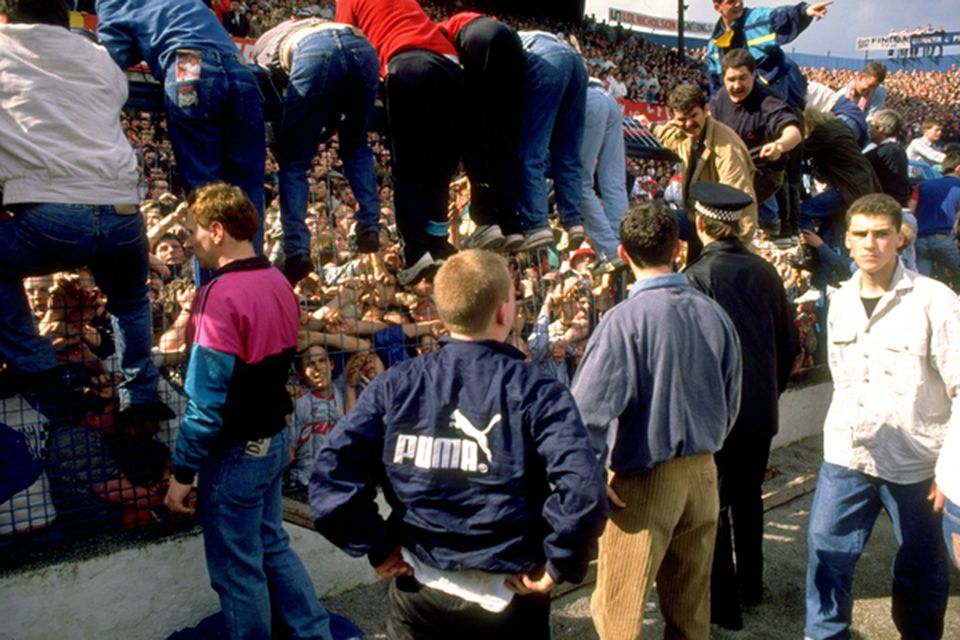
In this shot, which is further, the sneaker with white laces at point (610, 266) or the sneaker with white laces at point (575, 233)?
the sneaker with white laces at point (610, 266)

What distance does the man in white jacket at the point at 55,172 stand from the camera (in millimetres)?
2789

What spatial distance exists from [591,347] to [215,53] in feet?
6.51

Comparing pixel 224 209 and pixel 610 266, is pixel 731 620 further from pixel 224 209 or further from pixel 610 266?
pixel 224 209

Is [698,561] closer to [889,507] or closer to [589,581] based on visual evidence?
[889,507]

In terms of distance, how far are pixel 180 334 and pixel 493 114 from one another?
1.98 m

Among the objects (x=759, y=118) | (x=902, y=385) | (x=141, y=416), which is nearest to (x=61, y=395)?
(x=141, y=416)

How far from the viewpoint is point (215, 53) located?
3.22m

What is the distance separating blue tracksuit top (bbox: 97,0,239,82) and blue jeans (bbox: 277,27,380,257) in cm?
35

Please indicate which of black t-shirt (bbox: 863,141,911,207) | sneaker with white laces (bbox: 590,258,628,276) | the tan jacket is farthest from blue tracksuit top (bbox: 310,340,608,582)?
black t-shirt (bbox: 863,141,911,207)

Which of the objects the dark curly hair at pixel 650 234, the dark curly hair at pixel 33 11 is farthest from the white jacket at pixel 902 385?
the dark curly hair at pixel 33 11

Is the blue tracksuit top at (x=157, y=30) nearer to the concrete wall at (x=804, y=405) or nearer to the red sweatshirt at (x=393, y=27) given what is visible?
the red sweatshirt at (x=393, y=27)

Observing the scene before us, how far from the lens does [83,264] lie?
303 centimetres

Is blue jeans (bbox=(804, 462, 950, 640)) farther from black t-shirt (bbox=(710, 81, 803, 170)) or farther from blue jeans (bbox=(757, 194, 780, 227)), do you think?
blue jeans (bbox=(757, 194, 780, 227))

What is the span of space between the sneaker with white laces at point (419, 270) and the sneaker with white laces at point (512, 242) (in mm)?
465
